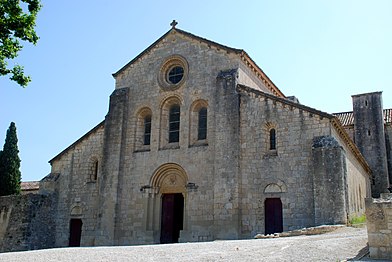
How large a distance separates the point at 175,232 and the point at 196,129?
594 centimetres

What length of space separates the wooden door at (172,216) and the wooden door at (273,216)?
5.50 meters

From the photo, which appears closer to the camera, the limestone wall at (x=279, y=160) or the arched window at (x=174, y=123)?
the limestone wall at (x=279, y=160)

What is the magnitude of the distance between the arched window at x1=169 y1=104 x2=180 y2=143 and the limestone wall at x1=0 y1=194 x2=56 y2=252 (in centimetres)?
887

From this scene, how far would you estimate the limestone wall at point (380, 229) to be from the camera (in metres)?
10.3

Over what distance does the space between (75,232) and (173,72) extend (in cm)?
1152

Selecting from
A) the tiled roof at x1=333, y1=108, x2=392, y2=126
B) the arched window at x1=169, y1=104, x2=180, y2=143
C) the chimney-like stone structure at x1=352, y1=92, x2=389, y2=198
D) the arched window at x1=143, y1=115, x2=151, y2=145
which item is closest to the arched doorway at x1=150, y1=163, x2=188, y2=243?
the arched window at x1=169, y1=104, x2=180, y2=143

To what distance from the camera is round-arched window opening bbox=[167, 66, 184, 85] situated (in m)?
25.2

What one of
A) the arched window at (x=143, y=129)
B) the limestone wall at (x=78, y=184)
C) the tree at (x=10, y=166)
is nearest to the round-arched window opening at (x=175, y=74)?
the arched window at (x=143, y=129)

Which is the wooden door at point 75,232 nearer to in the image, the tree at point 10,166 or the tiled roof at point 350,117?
the tree at point 10,166

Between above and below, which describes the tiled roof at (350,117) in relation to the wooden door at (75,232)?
above

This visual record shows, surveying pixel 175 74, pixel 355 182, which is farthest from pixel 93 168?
pixel 355 182

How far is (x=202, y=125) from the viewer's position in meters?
23.7

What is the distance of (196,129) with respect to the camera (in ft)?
77.4

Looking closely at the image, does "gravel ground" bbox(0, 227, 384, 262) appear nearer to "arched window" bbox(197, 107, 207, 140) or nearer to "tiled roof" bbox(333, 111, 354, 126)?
"arched window" bbox(197, 107, 207, 140)
